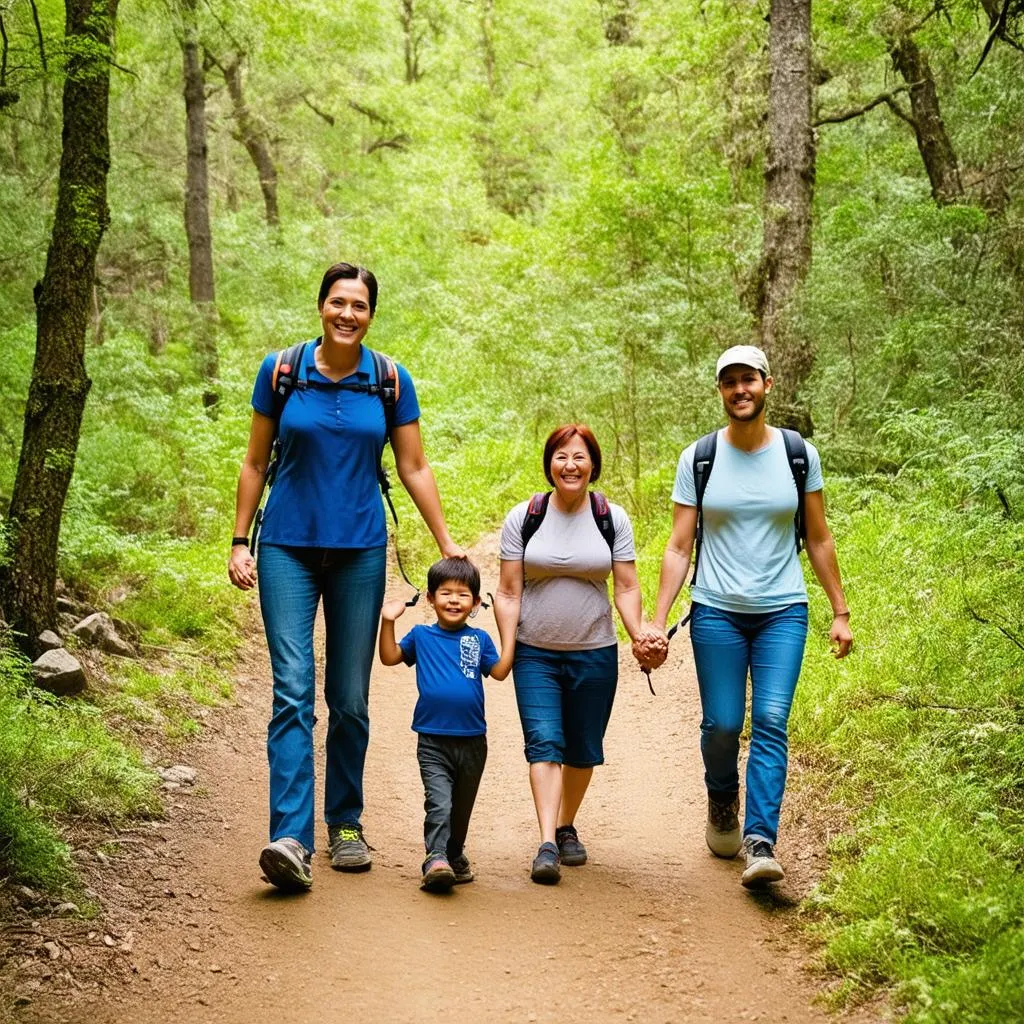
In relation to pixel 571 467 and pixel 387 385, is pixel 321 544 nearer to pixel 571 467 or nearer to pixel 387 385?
pixel 387 385

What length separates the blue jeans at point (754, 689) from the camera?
176 inches

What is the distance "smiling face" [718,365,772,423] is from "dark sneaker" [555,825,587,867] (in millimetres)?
2067

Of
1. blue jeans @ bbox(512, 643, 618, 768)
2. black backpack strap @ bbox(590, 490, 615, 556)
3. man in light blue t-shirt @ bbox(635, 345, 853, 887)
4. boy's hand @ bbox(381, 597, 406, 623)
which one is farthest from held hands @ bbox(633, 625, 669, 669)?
boy's hand @ bbox(381, 597, 406, 623)

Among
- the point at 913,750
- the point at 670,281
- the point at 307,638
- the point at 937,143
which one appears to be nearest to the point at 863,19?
the point at 937,143

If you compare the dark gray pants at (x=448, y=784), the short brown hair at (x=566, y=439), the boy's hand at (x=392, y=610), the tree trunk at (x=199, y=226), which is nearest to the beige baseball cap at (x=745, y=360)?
the short brown hair at (x=566, y=439)

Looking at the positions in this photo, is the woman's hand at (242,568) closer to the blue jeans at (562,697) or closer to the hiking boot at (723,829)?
the blue jeans at (562,697)

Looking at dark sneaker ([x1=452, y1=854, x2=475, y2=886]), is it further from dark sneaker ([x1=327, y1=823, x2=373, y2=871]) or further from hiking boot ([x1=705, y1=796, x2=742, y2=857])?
hiking boot ([x1=705, y1=796, x2=742, y2=857])

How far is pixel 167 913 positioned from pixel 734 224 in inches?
421

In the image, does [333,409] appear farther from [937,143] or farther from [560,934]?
[937,143]

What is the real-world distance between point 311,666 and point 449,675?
59 centimetres

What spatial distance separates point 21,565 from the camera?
21.4ft

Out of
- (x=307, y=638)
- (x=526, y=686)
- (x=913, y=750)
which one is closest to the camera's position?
(x=307, y=638)

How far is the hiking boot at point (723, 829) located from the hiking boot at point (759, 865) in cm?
48

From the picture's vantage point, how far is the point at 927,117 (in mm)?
13000
